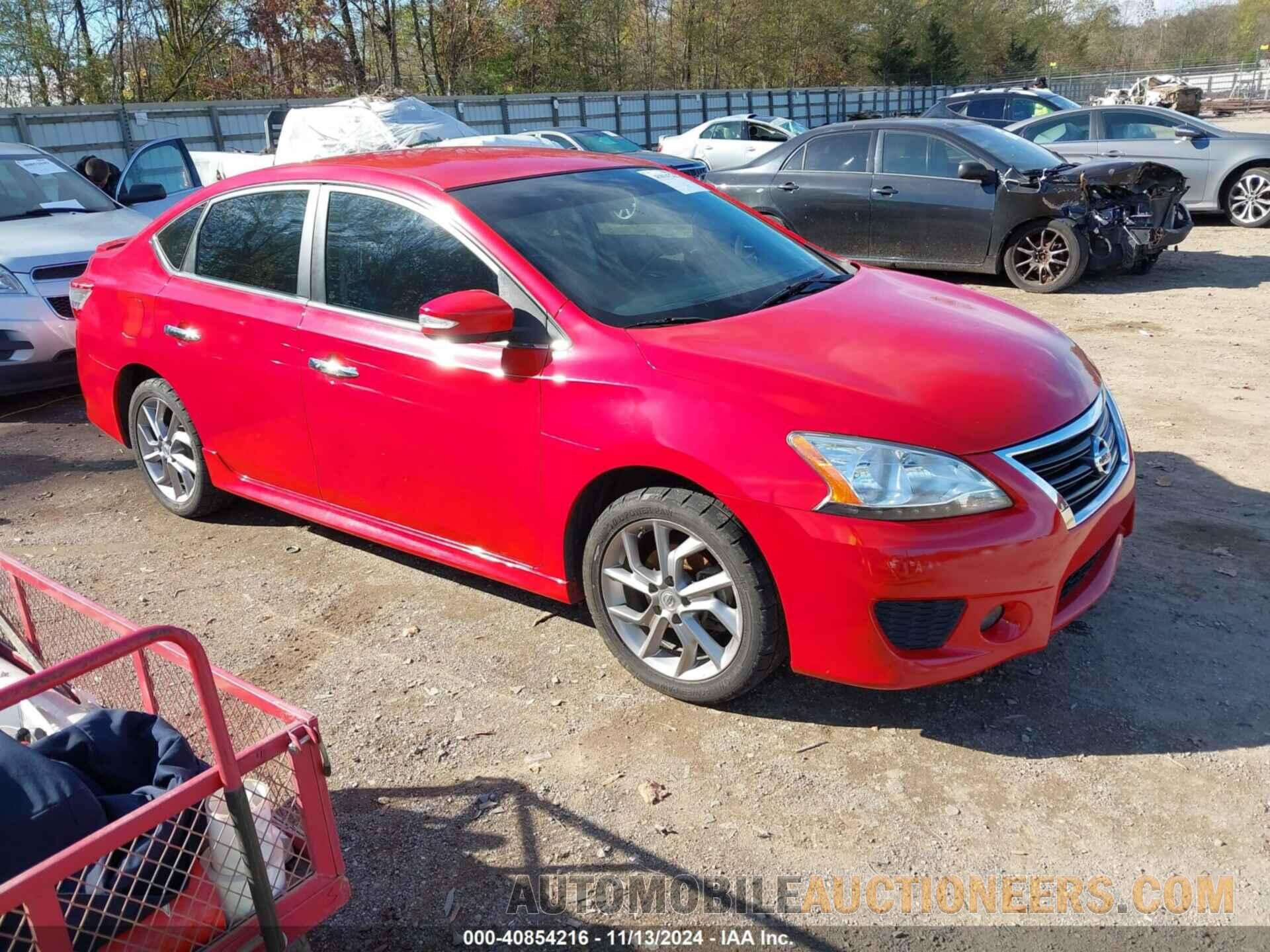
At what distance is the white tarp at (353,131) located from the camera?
41.1 feet

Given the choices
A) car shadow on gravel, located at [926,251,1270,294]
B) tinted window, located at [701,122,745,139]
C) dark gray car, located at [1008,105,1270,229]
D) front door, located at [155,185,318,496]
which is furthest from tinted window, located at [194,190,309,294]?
tinted window, located at [701,122,745,139]

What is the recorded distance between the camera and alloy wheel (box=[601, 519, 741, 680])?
10.5 feet

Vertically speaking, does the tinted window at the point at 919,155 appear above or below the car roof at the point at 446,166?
below

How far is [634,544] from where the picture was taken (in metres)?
3.35

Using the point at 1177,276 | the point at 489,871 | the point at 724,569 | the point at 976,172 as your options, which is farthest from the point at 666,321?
the point at 1177,276

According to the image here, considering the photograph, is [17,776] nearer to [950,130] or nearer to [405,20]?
[950,130]

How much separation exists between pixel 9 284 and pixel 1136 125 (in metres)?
12.0

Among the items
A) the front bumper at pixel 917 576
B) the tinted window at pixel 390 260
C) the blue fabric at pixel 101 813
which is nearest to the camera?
the blue fabric at pixel 101 813

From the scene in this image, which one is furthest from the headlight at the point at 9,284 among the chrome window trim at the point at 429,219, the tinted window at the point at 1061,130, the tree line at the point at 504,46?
the tree line at the point at 504,46

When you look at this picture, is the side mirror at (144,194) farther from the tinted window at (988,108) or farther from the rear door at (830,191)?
the tinted window at (988,108)

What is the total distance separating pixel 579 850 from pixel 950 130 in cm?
857

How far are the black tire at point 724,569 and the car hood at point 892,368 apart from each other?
37 centimetres

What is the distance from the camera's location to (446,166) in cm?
408

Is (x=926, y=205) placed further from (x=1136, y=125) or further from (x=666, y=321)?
(x=666, y=321)
